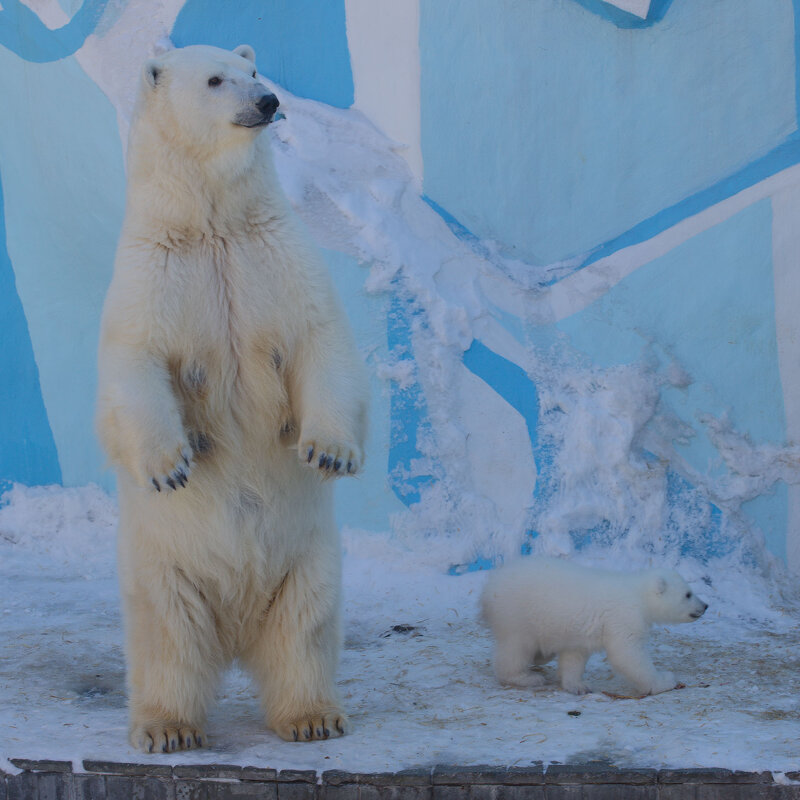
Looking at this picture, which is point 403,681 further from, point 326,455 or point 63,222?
point 63,222

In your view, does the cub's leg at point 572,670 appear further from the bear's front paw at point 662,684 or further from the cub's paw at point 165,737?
the cub's paw at point 165,737

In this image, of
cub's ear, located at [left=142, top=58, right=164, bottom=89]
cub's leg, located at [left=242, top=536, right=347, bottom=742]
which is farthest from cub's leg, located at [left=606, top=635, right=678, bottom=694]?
cub's ear, located at [left=142, top=58, right=164, bottom=89]

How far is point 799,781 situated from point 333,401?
1.62 m

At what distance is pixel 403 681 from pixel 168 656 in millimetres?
1123

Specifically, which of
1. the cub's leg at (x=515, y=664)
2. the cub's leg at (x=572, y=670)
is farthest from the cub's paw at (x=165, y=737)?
the cub's leg at (x=572, y=670)

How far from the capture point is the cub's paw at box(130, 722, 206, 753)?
3.28 m

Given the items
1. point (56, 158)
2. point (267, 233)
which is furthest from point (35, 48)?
point (267, 233)

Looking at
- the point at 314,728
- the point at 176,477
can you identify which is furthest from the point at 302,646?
the point at 176,477

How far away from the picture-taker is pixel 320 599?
3516 millimetres

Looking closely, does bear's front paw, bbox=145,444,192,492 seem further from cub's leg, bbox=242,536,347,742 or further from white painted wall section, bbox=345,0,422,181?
white painted wall section, bbox=345,0,422,181

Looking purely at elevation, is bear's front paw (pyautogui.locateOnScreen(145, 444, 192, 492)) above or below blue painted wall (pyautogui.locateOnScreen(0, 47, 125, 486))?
below

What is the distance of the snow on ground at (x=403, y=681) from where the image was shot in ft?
10.6

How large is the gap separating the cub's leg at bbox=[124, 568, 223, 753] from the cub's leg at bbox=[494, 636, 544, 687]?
1173mm

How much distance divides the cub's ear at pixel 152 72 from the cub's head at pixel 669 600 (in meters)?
2.47
